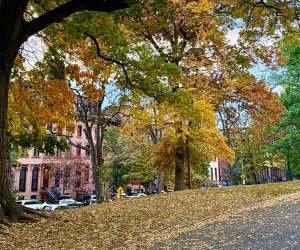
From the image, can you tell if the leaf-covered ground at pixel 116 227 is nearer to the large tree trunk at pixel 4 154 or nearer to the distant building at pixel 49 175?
the large tree trunk at pixel 4 154

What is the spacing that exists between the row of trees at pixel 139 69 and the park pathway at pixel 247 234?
391 centimetres

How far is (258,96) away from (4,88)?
14692 mm

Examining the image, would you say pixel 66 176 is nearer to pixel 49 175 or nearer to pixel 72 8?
pixel 49 175

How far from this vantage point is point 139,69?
10.5 meters

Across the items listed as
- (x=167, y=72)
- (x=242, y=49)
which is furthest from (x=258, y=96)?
(x=167, y=72)

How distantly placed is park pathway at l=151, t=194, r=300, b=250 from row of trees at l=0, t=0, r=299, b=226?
3915 millimetres

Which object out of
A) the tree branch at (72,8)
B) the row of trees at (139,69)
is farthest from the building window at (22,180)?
the tree branch at (72,8)

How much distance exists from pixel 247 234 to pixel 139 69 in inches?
256

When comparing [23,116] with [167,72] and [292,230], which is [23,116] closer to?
[167,72]

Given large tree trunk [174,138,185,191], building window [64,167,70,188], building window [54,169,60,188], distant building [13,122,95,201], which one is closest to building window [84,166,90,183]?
distant building [13,122,95,201]

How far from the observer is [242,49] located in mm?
14305

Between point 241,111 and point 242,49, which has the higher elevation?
point 242,49

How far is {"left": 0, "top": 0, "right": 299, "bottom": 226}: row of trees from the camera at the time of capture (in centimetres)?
747

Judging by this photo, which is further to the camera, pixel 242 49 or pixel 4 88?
pixel 242 49
